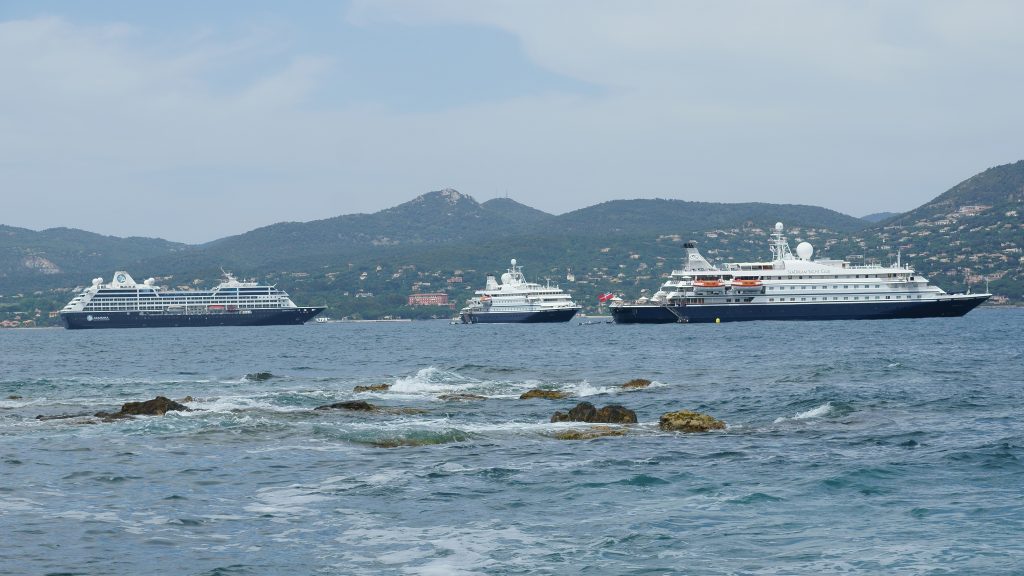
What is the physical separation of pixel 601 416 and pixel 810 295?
78.8 m

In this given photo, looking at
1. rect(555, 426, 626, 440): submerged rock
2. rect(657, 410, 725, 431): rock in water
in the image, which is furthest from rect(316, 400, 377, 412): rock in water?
rect(657, 410, 725, 431): rock in water

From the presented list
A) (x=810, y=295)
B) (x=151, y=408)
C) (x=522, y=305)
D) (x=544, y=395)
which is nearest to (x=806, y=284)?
(x=810, y=295)

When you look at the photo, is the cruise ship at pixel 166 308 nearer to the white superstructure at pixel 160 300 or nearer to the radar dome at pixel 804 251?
the white superstructure at pixel 160 300

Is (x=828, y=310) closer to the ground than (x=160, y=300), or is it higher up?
closer to the ground

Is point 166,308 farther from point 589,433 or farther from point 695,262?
→ point 589,433

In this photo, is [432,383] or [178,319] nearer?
[432,383]

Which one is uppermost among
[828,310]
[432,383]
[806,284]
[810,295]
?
[806,284]

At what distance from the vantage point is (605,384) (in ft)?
112

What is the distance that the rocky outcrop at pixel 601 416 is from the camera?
72.6 ft

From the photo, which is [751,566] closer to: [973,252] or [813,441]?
[813,441]

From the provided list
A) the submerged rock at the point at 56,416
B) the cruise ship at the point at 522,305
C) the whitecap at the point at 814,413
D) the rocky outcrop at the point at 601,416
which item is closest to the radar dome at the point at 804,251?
the cruise ship at the point at 522,305

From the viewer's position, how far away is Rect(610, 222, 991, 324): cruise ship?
3767 inches

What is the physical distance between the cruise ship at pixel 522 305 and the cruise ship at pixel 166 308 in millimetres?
25826

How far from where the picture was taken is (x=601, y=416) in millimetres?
22266
